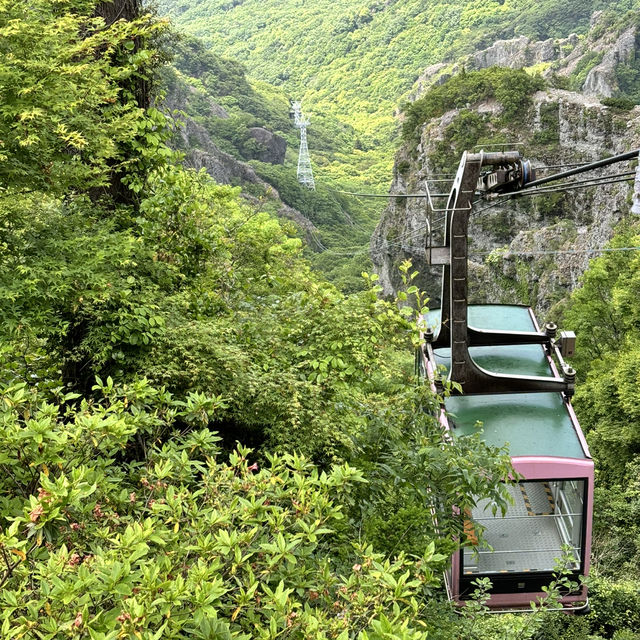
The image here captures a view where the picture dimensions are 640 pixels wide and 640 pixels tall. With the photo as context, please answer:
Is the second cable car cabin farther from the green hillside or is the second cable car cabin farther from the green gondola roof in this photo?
the green hillside

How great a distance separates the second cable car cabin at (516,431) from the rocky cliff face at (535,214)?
17.2m

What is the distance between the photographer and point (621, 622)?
9.79m

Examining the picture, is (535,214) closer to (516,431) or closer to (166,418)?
(516,431)

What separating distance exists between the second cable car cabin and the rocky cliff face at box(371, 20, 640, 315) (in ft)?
56.5

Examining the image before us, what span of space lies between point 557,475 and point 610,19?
90684 mm

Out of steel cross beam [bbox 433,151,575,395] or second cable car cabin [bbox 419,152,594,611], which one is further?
steel cross beam [bbox 433,151,575,395]

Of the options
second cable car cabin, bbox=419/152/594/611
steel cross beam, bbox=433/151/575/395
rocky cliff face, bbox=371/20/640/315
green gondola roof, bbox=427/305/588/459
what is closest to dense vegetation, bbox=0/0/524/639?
second cable car cabin, bbox=419/152/594/611

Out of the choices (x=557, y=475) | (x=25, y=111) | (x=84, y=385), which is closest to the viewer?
(x=25, y=111)

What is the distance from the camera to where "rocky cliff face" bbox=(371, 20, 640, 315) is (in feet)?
102

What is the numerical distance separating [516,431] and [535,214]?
105 feet

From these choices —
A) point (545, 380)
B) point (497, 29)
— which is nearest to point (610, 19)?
point (497, 29)

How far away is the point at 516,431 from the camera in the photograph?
27.9 ft

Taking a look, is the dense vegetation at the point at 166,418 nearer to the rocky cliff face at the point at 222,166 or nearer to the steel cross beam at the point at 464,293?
the steel cross beam at the point at 464,293

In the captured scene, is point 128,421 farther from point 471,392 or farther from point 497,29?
point 497,29
